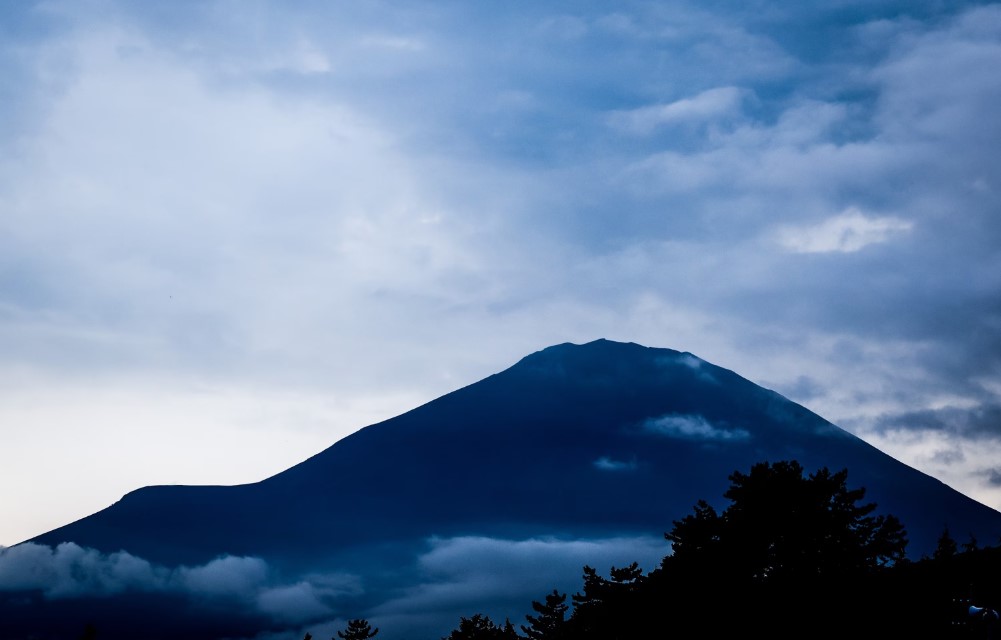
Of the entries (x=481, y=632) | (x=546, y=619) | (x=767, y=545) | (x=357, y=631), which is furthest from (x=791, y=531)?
(x=357, y=631)

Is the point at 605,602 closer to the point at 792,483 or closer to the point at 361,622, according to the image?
the point at 792,483

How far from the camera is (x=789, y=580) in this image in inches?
1198

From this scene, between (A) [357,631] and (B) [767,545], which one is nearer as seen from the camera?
(B) [767,545]

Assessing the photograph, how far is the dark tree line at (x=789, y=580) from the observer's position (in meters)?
24.6

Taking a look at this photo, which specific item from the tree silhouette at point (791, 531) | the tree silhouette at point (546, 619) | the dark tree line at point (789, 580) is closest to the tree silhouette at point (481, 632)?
the dark tree line at point (789, 580)

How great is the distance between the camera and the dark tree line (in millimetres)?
24578

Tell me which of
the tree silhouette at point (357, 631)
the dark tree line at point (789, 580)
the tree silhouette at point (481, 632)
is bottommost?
the tree silhouette at point (357, 631)

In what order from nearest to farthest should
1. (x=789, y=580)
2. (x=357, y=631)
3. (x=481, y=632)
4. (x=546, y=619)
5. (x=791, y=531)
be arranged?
(x=789, y=580), (x=791, y=531), (x=481, y=632), (x=546, y=619), (x=357, y=631)

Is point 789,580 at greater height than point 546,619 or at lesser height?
greater

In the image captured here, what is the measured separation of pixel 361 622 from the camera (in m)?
60.2

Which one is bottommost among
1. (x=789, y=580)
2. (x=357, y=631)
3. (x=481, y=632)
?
(x=357, y=631)

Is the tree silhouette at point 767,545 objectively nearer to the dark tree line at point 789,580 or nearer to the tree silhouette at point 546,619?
the dark tree line at point 789,580

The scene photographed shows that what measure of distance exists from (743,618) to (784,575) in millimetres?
5060

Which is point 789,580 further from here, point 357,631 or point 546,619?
point 357,631
